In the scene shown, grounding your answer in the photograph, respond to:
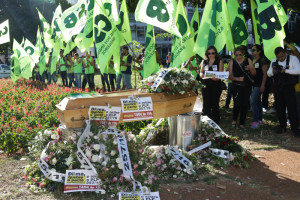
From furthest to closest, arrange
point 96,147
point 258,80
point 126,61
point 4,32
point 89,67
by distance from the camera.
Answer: point 89,67 < point 4,32 < point 126,61 < point 258,80 < point 96,147

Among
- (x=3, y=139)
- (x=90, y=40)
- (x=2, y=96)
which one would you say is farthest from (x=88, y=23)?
(x=3, y=139)

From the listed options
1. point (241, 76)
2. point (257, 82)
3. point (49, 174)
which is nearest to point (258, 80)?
point (257, 82)

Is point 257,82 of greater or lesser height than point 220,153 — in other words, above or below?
above

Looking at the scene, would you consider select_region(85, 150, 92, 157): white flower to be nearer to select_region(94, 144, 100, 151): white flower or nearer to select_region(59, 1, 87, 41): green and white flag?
select_region(94, 144, 100, 151): white flower

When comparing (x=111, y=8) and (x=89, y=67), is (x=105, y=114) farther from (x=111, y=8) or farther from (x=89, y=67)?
(x=89, y=67)

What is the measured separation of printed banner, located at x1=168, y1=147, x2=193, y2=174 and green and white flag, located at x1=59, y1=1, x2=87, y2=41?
641 centimetres

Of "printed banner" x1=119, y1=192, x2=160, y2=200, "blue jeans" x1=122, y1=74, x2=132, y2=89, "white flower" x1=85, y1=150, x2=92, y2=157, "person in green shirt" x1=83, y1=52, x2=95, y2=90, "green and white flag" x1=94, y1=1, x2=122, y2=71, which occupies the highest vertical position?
"green and white flag" x1=94, y1=1, x2=122, y2=71

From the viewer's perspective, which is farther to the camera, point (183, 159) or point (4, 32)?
point (4, 32)

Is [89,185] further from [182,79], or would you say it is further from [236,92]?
[236,92]

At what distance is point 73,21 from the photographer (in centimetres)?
1070

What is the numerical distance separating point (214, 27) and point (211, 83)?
1296 mm

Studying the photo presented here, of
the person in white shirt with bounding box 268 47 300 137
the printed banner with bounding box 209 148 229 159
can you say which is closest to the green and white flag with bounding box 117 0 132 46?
the person in white shirt with bounding box 268 47 300 137

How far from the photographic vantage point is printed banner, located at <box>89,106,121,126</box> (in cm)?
493

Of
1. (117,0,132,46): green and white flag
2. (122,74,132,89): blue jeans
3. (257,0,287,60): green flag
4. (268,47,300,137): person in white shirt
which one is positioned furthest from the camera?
(122,74,132,89): blue jeans
